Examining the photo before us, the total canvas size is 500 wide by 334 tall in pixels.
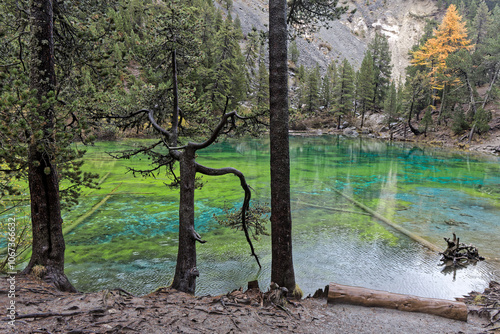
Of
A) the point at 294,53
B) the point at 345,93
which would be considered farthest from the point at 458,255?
the point at 294,53

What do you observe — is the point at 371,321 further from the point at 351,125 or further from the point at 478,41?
the point at 478,41

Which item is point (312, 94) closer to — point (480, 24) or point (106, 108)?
point (480, 24)

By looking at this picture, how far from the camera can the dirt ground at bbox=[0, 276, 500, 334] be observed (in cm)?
289

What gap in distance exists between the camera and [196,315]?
352 centimetres

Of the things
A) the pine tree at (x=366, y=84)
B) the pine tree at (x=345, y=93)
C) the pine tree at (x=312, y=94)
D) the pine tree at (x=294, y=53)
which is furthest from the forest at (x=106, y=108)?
the pine tree at (x=294, y=53)

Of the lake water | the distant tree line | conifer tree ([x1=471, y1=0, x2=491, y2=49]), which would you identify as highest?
conifer tree ([x1=471, y1=0, x2=491, y2=49])

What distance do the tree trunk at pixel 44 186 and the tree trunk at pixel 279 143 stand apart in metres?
3.17

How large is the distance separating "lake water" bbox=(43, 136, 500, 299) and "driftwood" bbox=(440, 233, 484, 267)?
0.68 feet

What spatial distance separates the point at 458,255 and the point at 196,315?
727cm

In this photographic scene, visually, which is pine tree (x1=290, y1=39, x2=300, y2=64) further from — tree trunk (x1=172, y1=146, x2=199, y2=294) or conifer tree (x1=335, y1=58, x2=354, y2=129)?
tree trunk (x1=172, y1=146, x2=199, y2=294)

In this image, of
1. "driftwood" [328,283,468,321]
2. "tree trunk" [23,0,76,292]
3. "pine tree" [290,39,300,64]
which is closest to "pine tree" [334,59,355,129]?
"pine tree" [290,39,300,64]

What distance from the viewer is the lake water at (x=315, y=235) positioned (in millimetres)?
6660

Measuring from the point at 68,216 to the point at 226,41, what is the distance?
109ft

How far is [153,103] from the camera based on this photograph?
6070 mm
